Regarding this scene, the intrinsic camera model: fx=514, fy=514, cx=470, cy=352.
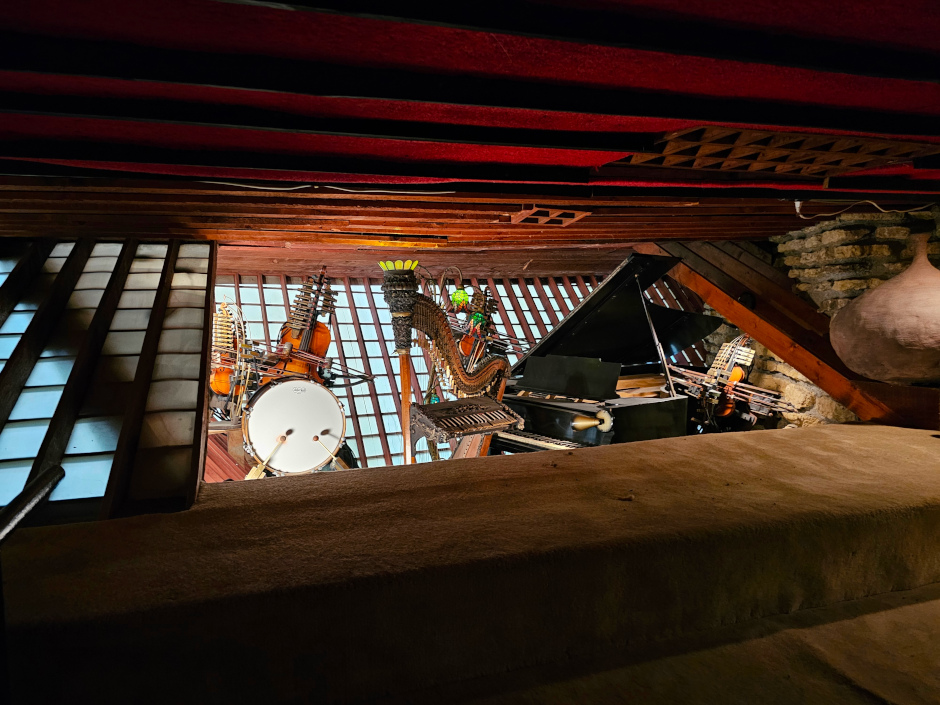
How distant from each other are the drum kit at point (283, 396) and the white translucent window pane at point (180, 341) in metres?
1.67

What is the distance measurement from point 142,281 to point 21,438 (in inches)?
50.8

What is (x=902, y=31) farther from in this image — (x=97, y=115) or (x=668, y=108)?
(x=97, y=115)

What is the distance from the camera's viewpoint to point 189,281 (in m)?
2.98

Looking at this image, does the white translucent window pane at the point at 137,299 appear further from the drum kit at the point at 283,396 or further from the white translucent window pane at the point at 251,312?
the white translucent window pane at the point at 251,312

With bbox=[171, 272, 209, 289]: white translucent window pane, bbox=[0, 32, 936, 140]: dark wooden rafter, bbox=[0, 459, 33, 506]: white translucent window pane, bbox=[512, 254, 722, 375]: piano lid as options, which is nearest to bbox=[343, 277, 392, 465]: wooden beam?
bbox=[512, 254, 722, 375]: piano lid

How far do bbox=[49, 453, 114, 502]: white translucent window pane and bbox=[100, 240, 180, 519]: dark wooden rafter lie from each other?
0.03 meters

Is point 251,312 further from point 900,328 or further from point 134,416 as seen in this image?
point 900,328

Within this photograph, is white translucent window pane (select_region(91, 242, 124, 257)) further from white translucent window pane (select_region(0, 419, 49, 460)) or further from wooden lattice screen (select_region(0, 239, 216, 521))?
white translucent window pane (select_region(0, 419, 49, 460))

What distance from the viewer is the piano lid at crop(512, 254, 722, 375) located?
16.8 ft

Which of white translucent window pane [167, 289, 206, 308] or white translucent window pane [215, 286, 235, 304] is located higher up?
white translucent window pane [215, 286, 235, 304]

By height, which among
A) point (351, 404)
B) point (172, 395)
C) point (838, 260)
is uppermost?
point (838, 260)

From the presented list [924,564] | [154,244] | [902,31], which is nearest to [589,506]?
[924,564]

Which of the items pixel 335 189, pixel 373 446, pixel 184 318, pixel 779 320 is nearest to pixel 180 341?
pixel 184 318

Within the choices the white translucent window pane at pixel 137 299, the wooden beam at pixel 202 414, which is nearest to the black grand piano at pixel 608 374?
the wooden beam at pixel 202 414
